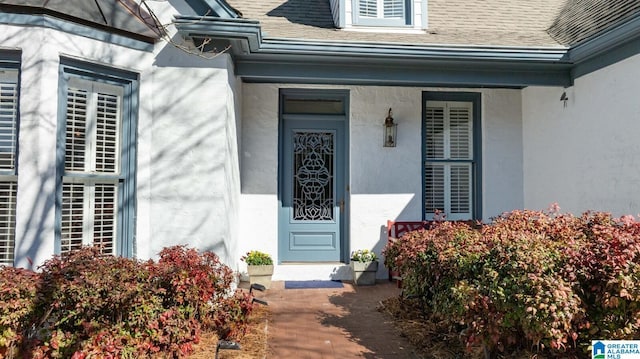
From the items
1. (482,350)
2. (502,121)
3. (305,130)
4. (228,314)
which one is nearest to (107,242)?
(228,314)

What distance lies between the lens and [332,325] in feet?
15.4

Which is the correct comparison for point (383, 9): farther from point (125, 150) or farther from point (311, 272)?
point (125, 150)

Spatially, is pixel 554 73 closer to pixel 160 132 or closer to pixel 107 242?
pixel 160 132

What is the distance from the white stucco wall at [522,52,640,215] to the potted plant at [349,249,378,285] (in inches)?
116

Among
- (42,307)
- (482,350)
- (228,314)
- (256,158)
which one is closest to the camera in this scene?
(42,307)

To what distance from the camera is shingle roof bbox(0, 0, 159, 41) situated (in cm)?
420

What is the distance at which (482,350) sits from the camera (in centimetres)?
Answer: 351

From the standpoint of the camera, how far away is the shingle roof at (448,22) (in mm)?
6242

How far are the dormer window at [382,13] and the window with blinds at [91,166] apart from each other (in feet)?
13.0

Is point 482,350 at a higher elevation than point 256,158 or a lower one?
lower

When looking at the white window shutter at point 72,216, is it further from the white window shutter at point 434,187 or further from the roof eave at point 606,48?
the roof eave at point 606,48

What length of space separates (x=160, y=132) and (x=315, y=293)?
3034 mm

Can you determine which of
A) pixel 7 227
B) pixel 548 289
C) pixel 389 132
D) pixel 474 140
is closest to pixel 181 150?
pixel 7 227

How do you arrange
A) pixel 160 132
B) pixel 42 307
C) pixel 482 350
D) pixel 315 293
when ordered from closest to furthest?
pixel 42 307, pixel 482 350, pixel 160 132, pixel 315 293
